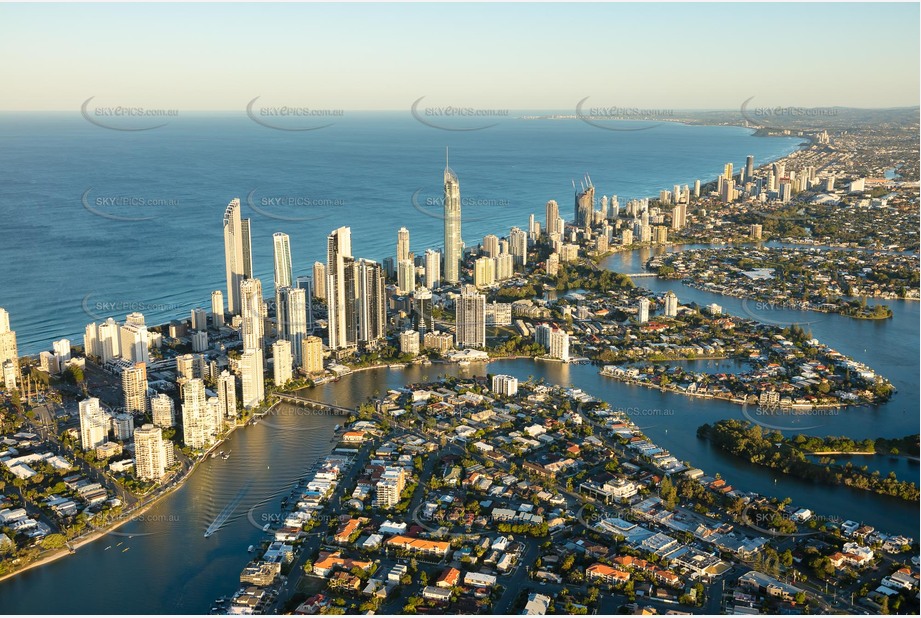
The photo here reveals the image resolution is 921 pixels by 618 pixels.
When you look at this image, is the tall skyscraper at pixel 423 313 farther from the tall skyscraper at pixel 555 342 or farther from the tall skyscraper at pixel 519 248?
the tall skyscraper at pixel 519 248

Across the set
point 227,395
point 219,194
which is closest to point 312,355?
point 227,395

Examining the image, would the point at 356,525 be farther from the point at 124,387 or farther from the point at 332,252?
the point at 332,252

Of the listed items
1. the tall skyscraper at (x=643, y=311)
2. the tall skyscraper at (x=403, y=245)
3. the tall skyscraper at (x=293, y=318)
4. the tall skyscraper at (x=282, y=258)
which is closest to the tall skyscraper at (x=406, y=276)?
the tall skyscraper at (x=403, y=245)

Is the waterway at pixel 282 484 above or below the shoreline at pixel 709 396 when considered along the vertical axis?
below

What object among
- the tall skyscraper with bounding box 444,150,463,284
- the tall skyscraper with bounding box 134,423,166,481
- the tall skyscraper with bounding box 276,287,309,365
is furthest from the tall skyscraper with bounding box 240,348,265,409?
the tall skyscraper with bounding box 444,150,463,284

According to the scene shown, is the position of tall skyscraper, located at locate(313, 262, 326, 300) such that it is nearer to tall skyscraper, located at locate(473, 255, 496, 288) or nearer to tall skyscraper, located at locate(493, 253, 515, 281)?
tall skyscraper, located at locate(473, 255, 496, 288)
